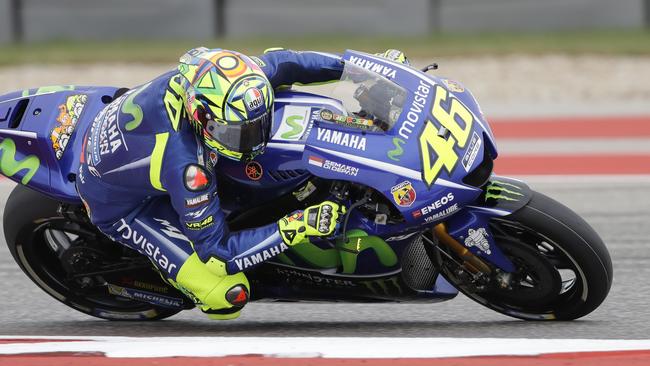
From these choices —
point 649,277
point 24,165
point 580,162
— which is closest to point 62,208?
point 24,165

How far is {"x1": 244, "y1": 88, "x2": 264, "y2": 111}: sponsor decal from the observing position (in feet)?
15.0

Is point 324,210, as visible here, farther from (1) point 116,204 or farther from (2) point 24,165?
(2) point 24,165

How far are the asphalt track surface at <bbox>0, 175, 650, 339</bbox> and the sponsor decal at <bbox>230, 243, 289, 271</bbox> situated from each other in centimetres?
40

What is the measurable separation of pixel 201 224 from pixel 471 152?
110cm

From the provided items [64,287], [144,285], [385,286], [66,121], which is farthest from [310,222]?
[64,287]

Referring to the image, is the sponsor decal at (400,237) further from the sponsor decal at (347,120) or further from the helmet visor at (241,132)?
the helmet visor at (241,132)

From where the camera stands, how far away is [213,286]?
16.5ft

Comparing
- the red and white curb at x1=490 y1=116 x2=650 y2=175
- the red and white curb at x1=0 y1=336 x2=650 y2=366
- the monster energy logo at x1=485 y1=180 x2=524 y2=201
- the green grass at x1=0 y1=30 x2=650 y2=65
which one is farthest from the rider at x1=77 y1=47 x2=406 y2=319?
the green grass at x1=0 y1=30 x2=650 y2=65

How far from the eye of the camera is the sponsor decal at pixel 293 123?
16.1ft

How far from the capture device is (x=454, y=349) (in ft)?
14.9

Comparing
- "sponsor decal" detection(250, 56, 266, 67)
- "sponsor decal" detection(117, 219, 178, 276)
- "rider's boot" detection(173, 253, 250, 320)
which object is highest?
"sponsor decal" detection(250, 56, 266, 67)

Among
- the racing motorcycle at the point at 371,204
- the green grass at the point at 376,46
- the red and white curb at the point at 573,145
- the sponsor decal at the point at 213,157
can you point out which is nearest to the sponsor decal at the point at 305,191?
the racing motorcycle at the point at 371,204

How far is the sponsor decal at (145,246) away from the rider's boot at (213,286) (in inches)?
2.7

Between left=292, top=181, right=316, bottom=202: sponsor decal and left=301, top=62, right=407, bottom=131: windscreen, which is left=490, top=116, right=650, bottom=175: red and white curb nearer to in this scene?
left=301, top=62, right=407, bottom=131: windscreen
